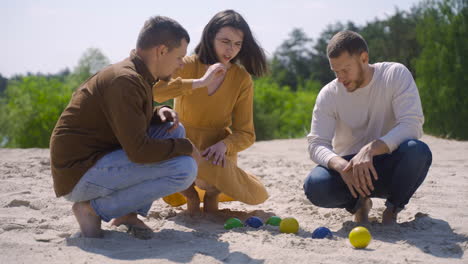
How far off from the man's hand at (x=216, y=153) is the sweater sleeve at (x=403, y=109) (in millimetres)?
1116

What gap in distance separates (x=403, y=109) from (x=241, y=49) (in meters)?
1.34

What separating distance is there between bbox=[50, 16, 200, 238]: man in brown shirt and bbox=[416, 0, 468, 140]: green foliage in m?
7.23

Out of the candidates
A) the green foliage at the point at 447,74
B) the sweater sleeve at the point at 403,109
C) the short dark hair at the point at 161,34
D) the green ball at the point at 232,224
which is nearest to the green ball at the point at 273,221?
the green ball at the point at 232,224

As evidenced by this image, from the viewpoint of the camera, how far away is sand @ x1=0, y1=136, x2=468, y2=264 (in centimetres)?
243

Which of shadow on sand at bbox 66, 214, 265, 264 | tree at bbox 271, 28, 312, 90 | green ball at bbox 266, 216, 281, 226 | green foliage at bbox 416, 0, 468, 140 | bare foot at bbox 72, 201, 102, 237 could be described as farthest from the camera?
tree at bbox 271, 28, 312, 90

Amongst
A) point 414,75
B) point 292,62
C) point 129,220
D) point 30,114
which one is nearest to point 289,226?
point 129,220

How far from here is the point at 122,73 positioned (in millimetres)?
2584

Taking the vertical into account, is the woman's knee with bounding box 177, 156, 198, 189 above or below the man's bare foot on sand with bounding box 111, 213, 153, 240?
above

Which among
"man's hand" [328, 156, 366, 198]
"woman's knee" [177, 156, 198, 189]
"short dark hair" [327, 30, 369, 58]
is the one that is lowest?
"man's hand" [328, 156, 366, 198]

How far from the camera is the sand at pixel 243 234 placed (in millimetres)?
2432

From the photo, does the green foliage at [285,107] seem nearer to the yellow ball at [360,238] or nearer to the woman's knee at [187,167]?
the woman's knee at [187,167]

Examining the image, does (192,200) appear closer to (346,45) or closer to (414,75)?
(346,45)

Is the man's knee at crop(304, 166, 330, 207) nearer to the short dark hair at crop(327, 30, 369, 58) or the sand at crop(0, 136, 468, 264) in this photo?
the sand at crop(0, 136, 468, 264)

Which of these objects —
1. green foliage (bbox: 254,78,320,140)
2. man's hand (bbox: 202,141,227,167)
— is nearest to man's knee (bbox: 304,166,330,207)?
man's hand (bbox: 202,141,227,167)
